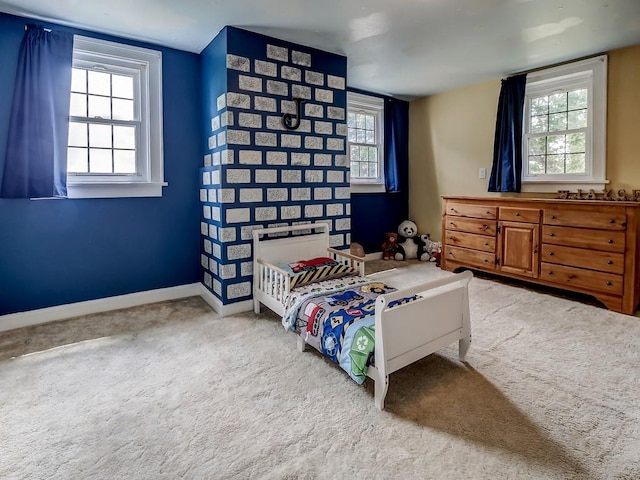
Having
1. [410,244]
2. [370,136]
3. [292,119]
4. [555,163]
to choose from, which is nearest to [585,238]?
[555,163]

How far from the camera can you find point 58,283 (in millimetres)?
3059

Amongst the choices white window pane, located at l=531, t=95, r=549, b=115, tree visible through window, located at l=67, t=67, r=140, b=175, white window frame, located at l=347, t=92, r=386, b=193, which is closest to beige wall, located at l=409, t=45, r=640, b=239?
white window pane, located at l=531, t=95, r=549, b=115

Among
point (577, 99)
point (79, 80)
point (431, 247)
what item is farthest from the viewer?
point (431, 247)

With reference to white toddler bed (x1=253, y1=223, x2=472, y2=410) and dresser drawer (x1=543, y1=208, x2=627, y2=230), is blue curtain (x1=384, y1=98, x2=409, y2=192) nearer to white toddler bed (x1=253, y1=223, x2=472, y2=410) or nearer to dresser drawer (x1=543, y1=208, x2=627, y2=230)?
dresser drawer (x1=543, y1=208, x2=627, y2=230)

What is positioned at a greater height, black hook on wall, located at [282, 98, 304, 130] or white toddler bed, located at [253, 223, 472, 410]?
black hook on wall, located at [282, 98, 304, 130]

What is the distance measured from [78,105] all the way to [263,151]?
155 cm

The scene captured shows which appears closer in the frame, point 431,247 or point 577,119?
point 577,119

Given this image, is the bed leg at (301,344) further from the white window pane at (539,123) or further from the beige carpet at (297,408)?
the white window pane at (539,123)

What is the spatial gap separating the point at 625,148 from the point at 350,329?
11.0ft

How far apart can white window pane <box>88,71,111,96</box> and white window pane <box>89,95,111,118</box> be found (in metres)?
0.05

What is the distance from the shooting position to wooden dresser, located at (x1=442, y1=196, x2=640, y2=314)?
10.1ft

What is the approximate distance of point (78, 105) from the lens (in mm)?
3092

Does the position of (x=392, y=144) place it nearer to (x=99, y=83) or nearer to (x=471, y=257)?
(x=471, y=257)

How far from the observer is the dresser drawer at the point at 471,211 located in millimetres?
4016
